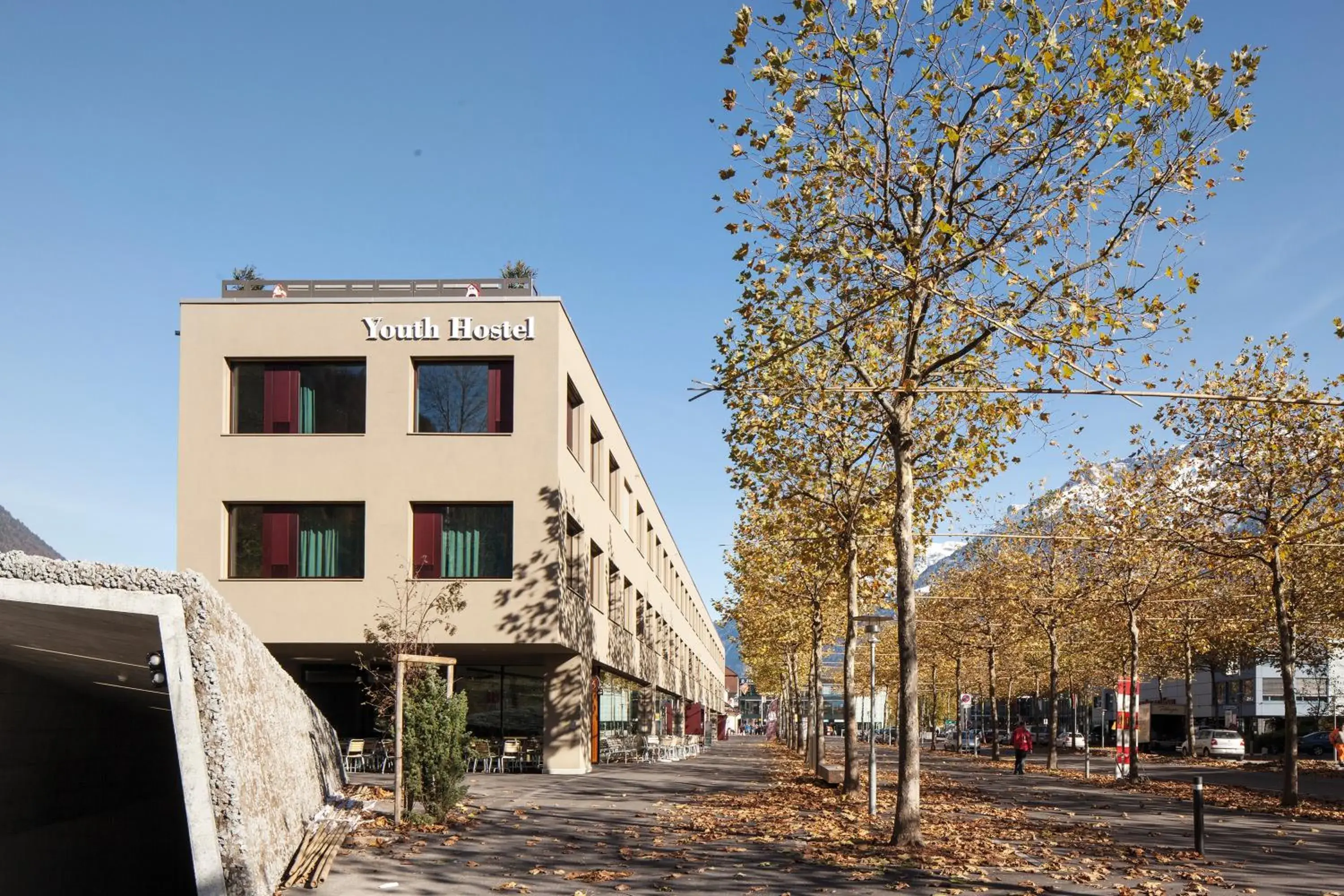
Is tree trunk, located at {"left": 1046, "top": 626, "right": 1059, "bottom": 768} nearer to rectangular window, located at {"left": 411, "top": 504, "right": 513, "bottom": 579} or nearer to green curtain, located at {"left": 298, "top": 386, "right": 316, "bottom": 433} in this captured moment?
rectangular window, located at {"left": 411, "top": 504, "right": 513, "bottom": 579}

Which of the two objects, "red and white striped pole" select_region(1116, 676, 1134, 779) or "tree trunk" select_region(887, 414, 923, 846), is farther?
"red and white striped pole" select_region(1116, 676, 1134, 779)

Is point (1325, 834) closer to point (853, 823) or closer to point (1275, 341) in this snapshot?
point (853, 823)

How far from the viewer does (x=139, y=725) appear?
15.8 m

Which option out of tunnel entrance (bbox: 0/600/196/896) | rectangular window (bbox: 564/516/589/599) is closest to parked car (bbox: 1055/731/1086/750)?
rectangular window (bbox: 564/516/589/599)

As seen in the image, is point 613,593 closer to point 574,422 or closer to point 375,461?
point 574,422

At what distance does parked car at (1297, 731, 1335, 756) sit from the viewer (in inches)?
2532

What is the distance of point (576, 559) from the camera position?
34.5 meters

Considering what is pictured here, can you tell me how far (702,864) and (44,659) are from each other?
769 centimetres

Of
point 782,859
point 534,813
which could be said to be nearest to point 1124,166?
point 782,859

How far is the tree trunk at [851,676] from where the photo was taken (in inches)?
1032

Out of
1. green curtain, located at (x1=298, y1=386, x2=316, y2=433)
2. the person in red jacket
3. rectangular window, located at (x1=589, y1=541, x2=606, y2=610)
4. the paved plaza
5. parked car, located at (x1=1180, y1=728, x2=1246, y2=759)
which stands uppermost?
green curtain, located at (x1=298, y1=386, x2=316, y2=433)

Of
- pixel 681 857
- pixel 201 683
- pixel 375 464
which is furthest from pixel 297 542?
pixel 201 683

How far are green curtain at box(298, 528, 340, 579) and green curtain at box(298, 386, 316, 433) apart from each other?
264 centimetres

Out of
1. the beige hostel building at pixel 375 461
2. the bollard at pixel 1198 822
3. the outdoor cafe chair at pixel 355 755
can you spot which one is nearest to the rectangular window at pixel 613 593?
the beige hostel building at pixel 375 461
